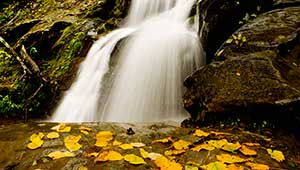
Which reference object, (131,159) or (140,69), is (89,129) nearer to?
Result: (131,159)

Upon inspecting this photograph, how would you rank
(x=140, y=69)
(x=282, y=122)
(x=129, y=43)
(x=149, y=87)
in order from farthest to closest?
(x=129, y=43) → (x=140, y=69) → (x=149, y=87) → (x=282, y=122)

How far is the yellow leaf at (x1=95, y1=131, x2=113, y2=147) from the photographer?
3.13 meters

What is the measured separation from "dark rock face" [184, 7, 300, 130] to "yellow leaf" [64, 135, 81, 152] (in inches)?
61.7

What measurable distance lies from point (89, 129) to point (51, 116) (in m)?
3.00

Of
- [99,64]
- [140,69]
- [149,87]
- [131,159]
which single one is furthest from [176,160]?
[99,64]

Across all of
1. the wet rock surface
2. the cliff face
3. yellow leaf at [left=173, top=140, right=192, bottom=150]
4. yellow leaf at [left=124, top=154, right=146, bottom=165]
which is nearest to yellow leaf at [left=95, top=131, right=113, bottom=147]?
the wet rock surface

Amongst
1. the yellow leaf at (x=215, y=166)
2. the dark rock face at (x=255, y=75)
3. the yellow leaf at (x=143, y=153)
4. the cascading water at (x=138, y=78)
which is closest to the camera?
the yellow leaf at (x=215, y=166)

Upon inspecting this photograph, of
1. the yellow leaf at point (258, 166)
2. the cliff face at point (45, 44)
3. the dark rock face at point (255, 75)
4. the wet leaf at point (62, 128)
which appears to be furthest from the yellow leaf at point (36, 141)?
the cliff face at point (45, 44)

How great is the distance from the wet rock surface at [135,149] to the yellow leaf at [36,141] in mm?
42

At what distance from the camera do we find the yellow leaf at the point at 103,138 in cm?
313

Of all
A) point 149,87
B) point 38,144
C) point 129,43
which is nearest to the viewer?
point 38,144

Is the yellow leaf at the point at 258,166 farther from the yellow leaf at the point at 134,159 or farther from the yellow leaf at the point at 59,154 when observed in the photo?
the yellow leaf at the point at 59,154

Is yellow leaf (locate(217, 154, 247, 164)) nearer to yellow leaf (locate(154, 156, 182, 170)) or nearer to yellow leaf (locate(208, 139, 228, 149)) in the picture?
yellow leaf (locate(208, 139, 228, 149))

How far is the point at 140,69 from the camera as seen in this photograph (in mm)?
6551
